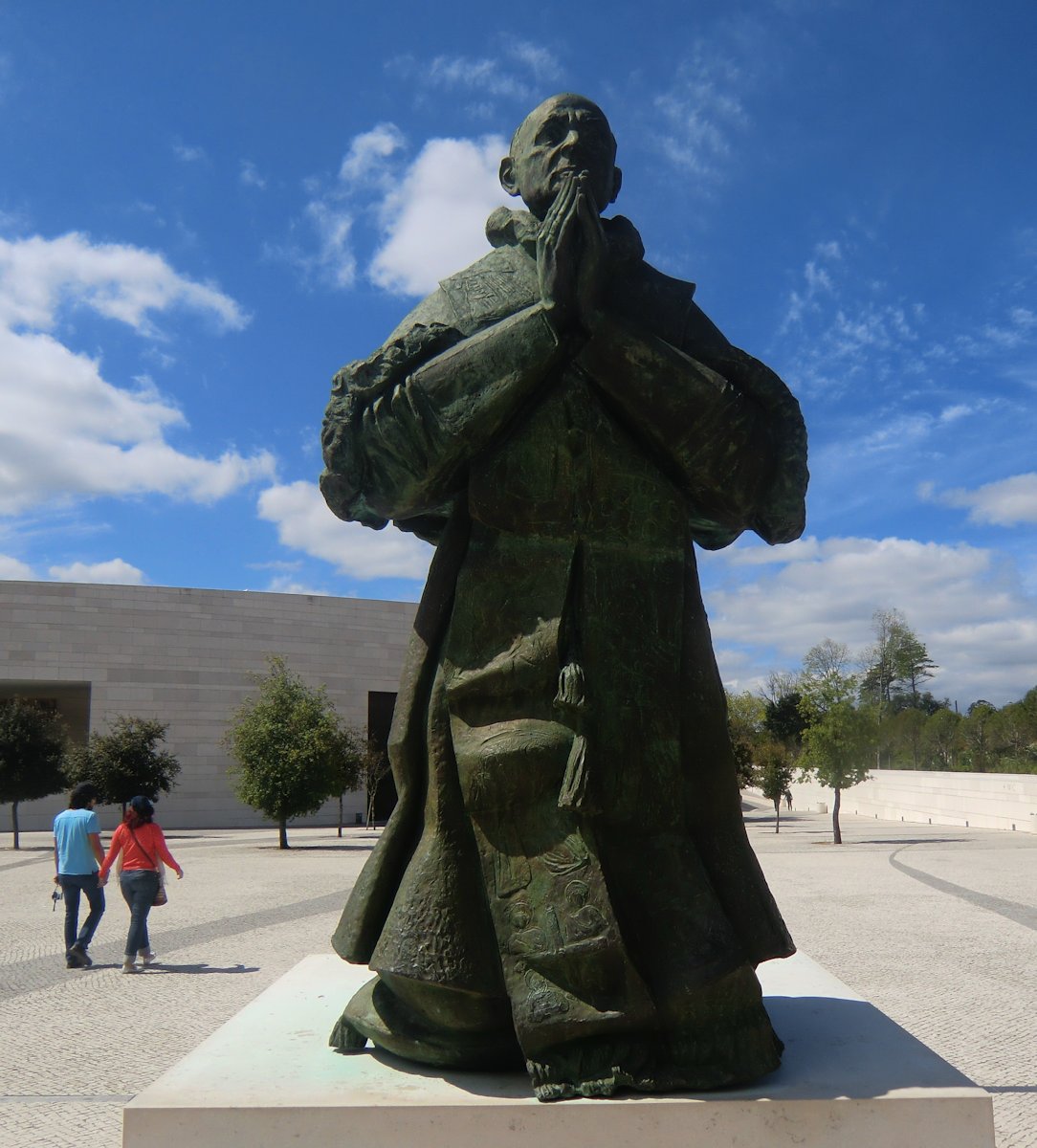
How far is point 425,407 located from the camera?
2932mm

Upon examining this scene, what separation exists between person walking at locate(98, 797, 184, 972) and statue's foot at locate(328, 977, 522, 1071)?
265 inches

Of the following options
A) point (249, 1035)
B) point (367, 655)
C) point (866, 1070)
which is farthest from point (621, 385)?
point (367, 655)

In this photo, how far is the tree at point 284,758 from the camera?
84.0ft

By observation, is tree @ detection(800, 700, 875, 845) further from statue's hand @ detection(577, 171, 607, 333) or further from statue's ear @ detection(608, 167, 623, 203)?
statue's hand @ detection(577, 171, 607, 333)

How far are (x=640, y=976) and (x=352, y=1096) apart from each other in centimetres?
77

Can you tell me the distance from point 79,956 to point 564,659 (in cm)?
836

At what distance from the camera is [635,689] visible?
2.89 m

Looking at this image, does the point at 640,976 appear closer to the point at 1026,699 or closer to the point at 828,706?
the point at 828,706

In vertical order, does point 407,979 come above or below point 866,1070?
above

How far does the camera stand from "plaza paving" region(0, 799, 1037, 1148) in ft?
18.1

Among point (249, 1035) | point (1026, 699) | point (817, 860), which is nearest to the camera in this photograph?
point (249, 1035)

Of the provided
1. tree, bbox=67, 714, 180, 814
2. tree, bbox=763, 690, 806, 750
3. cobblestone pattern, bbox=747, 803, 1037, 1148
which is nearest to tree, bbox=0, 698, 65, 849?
tree, bbox=67, 714, 180, 814

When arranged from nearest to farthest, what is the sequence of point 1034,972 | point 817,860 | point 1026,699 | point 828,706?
1. point 1034,972
2. point 817,860
3. point 828,706
4. point 1026,699

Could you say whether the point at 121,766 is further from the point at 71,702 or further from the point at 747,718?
the point at 747,718
